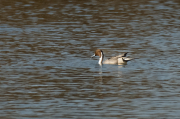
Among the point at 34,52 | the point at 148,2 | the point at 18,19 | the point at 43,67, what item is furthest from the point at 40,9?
the point at 43,67

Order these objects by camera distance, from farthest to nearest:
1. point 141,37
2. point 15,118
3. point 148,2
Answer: point 148,2
point 141,37
point 15,118

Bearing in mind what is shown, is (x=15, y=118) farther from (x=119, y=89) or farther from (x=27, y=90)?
(x=119, y=89)

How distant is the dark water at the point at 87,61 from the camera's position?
41.3 ft

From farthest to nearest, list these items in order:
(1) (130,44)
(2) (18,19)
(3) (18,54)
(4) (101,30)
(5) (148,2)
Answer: (5) (148,2) < (2) (18,19) < (4) (101,30) < (1) (130,44) < (3) (18,54)

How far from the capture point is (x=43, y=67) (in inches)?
706

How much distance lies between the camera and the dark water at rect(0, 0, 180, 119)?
1259 centimetres

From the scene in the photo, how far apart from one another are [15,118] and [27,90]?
286cm

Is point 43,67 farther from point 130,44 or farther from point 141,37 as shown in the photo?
point 141,37

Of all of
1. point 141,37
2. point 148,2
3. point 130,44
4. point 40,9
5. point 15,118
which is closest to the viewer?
point 15,118

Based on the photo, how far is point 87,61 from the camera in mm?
19297

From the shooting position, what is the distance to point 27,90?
14.4m

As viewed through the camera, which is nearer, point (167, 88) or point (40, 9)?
point (167, 88)

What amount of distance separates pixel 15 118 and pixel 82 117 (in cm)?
147

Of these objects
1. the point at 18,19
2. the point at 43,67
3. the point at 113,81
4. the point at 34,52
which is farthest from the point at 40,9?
the point at 113,81
